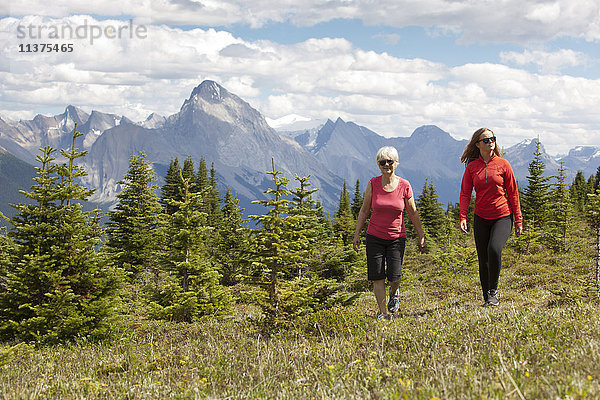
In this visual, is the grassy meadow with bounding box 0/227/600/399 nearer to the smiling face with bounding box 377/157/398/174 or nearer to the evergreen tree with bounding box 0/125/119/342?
the smiling face with bounding box 377/157/398/174

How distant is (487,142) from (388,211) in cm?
177

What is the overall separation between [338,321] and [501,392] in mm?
3553

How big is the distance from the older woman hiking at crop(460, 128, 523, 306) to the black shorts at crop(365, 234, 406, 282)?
1055 millimetres

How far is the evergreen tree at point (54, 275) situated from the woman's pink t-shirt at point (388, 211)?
7029 mm

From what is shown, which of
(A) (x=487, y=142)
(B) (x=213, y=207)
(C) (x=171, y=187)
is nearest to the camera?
(A) (x=487, y=142)

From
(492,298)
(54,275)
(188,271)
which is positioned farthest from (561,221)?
(54,275)

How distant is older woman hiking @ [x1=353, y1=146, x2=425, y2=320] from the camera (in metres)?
6.95

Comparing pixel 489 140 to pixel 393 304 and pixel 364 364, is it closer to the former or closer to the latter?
pixel 393 304

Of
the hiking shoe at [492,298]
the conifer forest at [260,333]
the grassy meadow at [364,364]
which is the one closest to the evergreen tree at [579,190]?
the conifer forest at [260,333]

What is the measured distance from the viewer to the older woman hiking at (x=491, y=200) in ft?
22.1

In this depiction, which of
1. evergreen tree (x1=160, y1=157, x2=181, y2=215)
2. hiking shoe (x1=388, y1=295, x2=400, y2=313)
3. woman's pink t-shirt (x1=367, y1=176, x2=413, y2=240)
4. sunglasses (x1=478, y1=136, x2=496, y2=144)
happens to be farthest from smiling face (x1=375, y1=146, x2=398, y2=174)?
evergreen tree (x1=160, y1=157, x2=181, y2=215)

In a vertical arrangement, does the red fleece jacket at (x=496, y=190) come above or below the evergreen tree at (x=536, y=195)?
above

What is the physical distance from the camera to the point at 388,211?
697 centimetres

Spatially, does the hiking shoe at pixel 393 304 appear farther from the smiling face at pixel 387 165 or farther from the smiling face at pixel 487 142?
the smiling face at pixel 487 142
